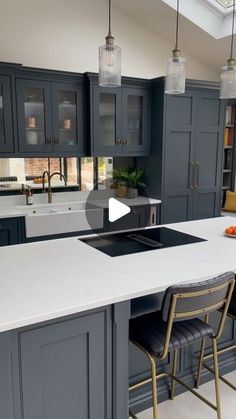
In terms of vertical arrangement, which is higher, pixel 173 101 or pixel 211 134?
pixel 173 101

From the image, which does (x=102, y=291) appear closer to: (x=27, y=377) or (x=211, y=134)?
(x=27, y=377)

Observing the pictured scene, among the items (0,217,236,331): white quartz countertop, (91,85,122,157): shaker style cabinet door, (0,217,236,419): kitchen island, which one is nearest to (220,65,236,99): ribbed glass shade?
(0,217,236,331): white quartz countertop

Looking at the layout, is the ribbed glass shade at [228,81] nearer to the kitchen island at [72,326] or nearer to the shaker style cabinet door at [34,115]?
the kitchen island at [72,326]

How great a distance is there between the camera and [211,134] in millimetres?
4504

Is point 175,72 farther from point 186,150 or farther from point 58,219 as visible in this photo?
point 186,150

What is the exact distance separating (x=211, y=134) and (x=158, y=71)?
1097 mm

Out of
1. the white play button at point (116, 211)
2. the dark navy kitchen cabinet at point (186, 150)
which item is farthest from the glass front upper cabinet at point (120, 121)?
the white play button at point (116, 211)

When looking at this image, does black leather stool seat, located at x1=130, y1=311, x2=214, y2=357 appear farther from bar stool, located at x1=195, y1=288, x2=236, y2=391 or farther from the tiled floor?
the tiled floor

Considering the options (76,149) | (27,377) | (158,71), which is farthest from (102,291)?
(158,71)

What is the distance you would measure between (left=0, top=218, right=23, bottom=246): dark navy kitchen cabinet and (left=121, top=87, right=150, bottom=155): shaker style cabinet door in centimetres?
155

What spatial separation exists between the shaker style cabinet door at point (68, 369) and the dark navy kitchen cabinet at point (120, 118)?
2.65 m

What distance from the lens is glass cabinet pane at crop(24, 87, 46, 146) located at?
11.6 feet

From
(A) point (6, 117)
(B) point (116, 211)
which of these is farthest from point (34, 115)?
(B) point (116, 211)

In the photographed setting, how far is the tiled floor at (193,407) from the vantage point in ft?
6.86
